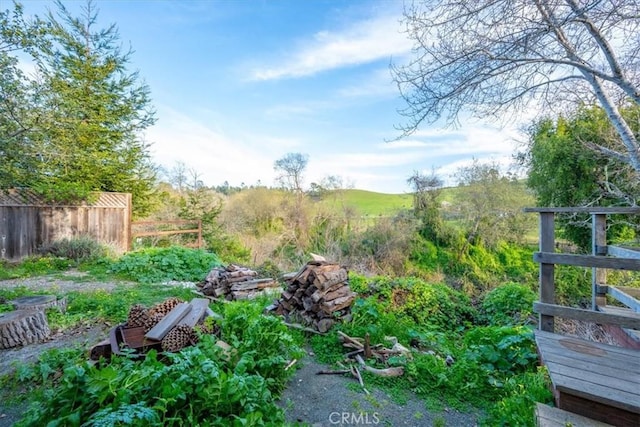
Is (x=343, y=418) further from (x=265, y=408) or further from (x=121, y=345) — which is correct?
(x=121, y=345)

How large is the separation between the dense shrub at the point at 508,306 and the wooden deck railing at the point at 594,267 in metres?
2.52

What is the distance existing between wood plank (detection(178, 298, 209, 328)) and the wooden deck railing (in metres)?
3.17

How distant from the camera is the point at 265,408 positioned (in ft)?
5.55

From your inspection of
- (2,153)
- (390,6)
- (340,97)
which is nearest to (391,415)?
(390,6)

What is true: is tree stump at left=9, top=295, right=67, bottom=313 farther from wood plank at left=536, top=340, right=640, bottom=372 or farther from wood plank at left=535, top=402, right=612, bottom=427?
wood plank at left=536, top=340, right=640, bottom=372

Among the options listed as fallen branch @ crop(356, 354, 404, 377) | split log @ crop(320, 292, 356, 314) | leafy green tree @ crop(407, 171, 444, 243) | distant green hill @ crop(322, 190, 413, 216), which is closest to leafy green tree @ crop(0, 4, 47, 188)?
split log @ crop(320, 292, 356, 314)

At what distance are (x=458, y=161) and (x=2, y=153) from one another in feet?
36.2

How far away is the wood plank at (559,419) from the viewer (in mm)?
1576

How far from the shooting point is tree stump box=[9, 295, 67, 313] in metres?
3.39

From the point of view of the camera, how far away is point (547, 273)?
Result: 99.1 inches

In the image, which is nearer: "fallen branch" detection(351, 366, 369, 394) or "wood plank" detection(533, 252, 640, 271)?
"wood plank" detection(533, 252, 640, 271)

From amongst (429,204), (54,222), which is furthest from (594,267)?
(54,222)

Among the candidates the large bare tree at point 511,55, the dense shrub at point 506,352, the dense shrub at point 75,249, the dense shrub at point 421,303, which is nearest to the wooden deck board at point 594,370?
the dense shrub at point 506,352

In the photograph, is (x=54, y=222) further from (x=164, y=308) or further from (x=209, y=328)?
(x=209, y=328)
